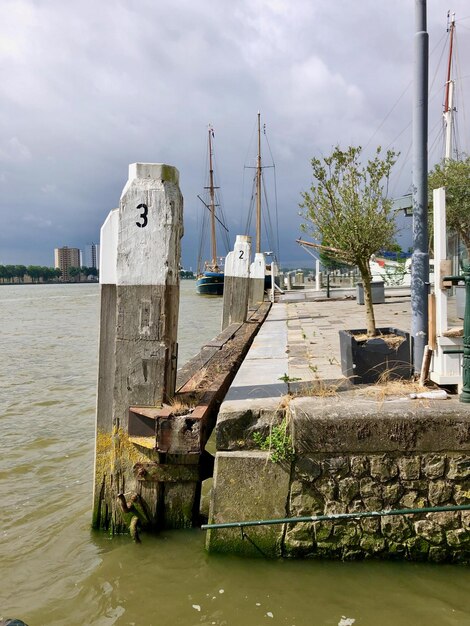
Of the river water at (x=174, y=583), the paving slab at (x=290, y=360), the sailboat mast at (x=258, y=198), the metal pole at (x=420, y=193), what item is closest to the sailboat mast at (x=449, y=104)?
the sailboat mast at (x=258, y=198)

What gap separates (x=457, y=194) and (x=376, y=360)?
64.8 ft

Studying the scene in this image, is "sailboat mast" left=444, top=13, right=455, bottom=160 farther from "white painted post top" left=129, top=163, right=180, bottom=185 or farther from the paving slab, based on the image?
"white painted post top" left=129, top=163, right=180, bottom=185

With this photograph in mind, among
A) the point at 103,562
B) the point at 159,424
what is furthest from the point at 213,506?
the point at 103,562

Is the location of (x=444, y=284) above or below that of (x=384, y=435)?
above

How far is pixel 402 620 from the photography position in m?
3.14

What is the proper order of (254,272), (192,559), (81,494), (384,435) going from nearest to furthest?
(384,435) → (192,559) → (81,494) → (254,272)

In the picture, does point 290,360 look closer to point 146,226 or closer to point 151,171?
point 146,226

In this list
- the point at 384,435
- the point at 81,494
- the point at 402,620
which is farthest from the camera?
the point at 81,494

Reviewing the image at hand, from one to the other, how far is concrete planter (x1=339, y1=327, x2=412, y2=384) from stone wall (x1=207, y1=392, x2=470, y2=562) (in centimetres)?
99

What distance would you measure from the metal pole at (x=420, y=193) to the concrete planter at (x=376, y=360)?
0.10 metres

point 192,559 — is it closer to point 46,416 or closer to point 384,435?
point 384,435

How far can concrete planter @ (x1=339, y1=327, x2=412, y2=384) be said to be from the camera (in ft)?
15.7

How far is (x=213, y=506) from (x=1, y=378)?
888 cm

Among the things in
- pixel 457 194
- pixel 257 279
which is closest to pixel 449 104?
pixel 457 194
